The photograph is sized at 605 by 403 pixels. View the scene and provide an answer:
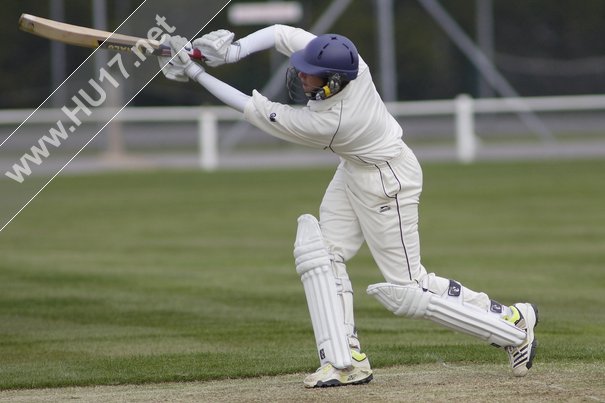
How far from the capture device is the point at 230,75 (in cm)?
3281

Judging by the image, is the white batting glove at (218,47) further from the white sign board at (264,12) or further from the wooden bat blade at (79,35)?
the white sign board at (264,12)

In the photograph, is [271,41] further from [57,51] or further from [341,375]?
[57,51]

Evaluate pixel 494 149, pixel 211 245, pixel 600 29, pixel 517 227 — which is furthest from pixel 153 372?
pixel 600 29

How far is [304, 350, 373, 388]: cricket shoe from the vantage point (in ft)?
21.3

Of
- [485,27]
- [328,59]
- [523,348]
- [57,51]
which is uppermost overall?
[485,27]

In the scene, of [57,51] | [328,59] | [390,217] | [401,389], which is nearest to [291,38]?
[328,59]

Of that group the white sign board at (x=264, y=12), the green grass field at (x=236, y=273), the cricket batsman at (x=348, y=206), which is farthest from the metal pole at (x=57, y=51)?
the cricket batsman at (x=348, y=206)

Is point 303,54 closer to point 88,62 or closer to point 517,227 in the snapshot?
point 88,62

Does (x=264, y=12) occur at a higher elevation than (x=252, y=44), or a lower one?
higher

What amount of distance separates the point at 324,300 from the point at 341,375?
0.44 m

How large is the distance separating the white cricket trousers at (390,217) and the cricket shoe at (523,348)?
21cm

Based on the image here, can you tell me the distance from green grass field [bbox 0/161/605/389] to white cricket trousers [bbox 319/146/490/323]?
108 centimetres

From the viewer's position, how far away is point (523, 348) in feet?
21.8

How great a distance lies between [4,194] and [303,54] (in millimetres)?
2349
